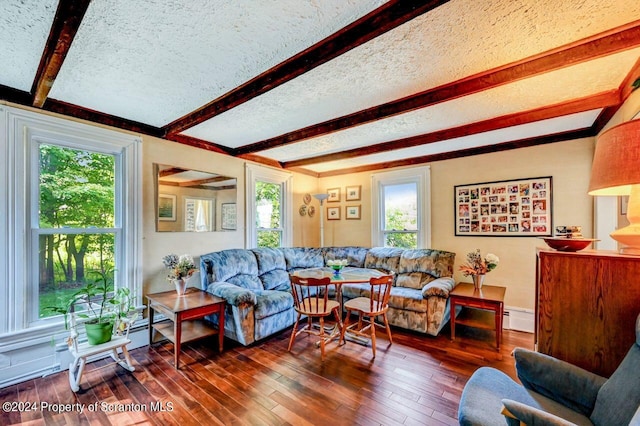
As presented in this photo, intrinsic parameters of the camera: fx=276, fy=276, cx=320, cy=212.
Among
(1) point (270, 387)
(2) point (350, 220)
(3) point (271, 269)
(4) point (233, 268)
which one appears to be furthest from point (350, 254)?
(1) point (270, 387)

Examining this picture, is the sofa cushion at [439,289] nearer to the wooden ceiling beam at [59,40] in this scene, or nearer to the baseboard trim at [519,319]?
the baseboard trim at [519,319]

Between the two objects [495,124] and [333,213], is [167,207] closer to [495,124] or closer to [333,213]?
[333,213]

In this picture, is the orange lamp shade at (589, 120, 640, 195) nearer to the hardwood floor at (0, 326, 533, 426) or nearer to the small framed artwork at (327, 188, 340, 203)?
the hardwood floor at (0, 326, 533, 426)

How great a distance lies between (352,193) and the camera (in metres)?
5.14

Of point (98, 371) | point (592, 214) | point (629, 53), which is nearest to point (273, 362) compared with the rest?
point (98, 371)

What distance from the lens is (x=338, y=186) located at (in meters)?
5.35

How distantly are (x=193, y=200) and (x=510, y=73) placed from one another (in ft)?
11.6

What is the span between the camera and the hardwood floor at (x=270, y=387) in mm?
1944

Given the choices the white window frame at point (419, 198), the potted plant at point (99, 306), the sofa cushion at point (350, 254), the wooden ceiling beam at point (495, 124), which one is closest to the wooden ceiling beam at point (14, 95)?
the potted plant at point (99, 306)

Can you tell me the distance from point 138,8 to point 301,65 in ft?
3.03

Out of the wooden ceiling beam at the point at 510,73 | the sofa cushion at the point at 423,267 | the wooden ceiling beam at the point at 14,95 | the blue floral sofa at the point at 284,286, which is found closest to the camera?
the wooden ceiling beam at the point at 510,73

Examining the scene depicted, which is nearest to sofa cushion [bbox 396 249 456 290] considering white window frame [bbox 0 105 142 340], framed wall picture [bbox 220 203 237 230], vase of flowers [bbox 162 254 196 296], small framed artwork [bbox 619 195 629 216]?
small framed artwork [bbox 619 195 629 216]

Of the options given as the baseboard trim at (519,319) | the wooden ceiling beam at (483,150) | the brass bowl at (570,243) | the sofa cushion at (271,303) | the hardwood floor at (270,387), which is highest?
the wooden ceiling beam at (483,150)

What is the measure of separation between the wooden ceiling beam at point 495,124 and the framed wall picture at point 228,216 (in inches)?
62.6
